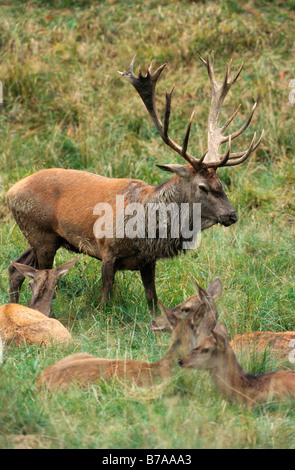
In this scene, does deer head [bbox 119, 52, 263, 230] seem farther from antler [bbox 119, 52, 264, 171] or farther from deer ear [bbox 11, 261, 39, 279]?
deer ear [bbox 11, 261, 39, 279]

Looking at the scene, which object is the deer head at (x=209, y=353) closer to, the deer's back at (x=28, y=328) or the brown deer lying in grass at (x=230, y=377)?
the brown deer lying in grass at (x=230, y=377)

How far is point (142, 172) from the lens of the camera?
10.2m

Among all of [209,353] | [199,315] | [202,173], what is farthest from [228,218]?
[209,353]

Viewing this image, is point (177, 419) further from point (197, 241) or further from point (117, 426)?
point (197, 241)

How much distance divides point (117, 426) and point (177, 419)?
1.12 feet

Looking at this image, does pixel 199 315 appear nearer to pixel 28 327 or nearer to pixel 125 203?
pixel 28 327

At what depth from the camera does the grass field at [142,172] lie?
14.0ft

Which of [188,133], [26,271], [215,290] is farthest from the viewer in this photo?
[26,271]

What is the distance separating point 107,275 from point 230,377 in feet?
8.06

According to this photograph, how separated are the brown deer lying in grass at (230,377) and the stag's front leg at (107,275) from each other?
2309mm

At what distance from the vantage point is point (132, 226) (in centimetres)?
698

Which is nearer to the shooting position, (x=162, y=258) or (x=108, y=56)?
(x=162, y=258)

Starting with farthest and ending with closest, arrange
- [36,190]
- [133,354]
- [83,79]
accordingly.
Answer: [83,79]
[36,190]
[133,354]

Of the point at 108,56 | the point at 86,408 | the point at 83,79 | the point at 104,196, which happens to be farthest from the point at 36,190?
the point at 108,56
